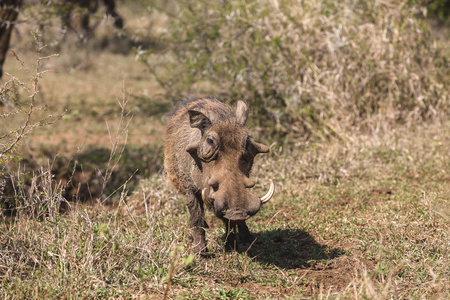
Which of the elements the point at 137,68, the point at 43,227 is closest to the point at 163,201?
the point at 43,227

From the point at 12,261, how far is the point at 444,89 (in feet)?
19.6

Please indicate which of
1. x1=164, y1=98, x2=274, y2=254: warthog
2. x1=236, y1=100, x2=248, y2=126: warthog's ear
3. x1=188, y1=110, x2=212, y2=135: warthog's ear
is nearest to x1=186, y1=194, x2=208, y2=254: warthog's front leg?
x1=164, y1=98, x2=274, y2=254: warthog

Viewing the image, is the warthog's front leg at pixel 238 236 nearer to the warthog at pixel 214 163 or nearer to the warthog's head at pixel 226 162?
the warthog at pixel 214 163

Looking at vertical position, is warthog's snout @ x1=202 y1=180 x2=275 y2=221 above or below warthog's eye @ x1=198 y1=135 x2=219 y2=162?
below

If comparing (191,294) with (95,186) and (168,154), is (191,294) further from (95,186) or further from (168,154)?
(95,186)

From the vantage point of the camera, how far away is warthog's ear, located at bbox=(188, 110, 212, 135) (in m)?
3.41

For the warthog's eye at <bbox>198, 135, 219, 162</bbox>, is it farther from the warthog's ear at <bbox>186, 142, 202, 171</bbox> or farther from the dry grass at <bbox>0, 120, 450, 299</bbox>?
the dry grass at <bbox>0, 120, 450, 299</bbox>

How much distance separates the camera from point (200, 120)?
3.42m

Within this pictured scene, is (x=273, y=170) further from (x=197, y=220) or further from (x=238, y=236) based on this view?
(x=197, y=220)

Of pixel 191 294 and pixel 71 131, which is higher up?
pixel 191 294

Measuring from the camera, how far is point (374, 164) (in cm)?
558

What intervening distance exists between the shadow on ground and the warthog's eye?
80cm

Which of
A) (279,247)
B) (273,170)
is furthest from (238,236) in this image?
(273,170)

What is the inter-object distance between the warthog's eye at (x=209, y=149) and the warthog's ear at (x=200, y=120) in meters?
0.24
